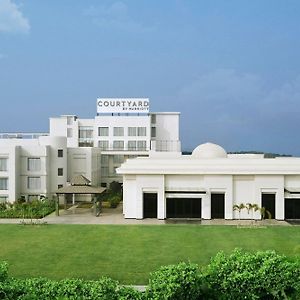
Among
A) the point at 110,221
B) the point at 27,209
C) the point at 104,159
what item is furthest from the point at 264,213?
the point at 104,159

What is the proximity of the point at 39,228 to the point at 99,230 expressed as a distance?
4.21 meters

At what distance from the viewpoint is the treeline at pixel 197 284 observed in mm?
14383

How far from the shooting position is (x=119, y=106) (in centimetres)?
6006

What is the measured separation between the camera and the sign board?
60.0 metres

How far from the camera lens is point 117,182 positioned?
56594 millimetres

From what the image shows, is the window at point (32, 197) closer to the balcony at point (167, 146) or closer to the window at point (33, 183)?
the window at point (33, 183)

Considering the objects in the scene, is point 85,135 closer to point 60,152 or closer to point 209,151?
point 60,152

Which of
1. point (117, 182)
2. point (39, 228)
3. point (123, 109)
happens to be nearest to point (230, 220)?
point (39, 228)

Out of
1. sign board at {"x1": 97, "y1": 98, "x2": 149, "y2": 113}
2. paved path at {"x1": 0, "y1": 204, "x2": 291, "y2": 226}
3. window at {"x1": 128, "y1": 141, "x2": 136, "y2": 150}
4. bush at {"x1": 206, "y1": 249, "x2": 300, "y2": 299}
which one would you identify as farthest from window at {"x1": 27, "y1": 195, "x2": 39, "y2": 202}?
bush at {"x1": 206, "y1": 249, "x2": 300, "y2": 299}

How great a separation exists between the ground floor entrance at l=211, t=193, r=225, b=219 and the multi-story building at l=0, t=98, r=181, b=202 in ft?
53.2

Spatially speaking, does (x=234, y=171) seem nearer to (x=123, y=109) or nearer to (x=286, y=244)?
(x=286, y=244)

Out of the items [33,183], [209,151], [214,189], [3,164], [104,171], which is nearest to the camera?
[214,189]

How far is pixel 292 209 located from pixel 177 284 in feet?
76.8

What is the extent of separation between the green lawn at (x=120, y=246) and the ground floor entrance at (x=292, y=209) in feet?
12.2
